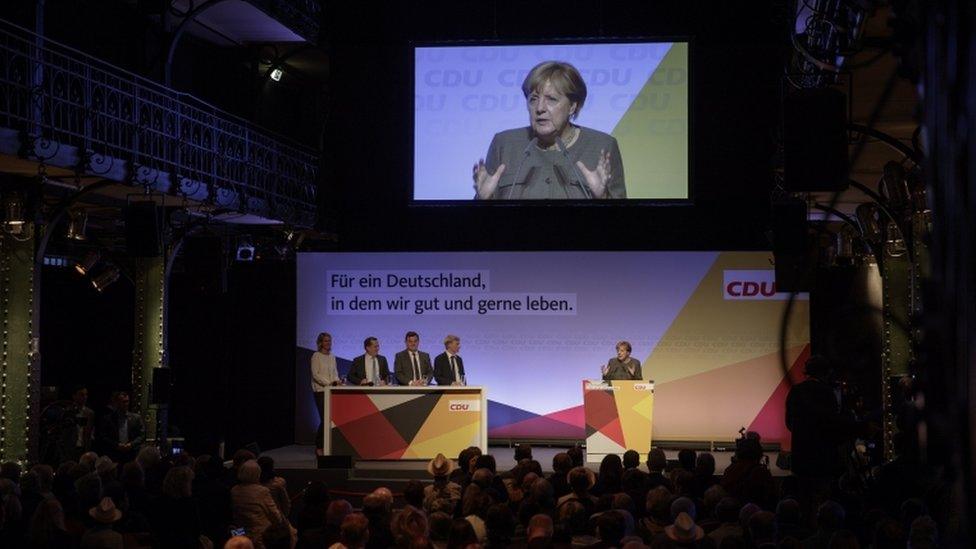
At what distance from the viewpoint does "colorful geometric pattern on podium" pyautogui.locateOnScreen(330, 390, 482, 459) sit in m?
14.0

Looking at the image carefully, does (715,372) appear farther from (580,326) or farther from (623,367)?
(623,367)

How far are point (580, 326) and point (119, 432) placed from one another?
22.1 ft

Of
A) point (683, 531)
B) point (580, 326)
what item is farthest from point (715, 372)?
point (683, 531)

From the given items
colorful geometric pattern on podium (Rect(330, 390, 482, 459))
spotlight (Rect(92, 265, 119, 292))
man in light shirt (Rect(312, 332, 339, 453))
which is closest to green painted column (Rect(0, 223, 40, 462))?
colorful geometric pattern on podium (Rect(330, 390, 482, 459))

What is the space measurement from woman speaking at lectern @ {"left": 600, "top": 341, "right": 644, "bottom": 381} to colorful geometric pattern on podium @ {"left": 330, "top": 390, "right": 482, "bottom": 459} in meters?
2.09

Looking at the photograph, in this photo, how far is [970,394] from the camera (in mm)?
1976

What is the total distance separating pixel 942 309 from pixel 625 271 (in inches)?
612

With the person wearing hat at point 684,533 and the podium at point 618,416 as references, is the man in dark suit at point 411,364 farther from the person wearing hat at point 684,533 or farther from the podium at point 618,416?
the person wearing hat at point 684,533

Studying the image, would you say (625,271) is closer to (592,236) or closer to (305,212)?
(592,236)

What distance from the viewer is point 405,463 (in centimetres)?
1438

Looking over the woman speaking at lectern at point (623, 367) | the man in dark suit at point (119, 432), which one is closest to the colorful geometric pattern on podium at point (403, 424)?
the woman speaking at lectern at point (623, 367)

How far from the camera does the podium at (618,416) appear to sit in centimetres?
1420

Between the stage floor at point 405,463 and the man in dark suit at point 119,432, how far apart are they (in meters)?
1.68

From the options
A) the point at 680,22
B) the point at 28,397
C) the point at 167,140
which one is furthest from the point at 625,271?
the point at 28,397
